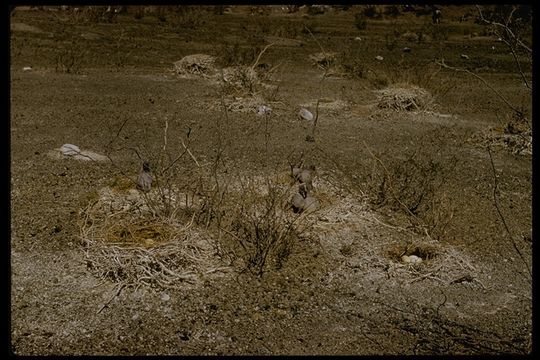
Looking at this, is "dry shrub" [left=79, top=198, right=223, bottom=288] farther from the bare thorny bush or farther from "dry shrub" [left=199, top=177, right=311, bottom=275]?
"dry shrub" [left=199, top=177, right=311, bottom=275]

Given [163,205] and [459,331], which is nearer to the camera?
[459,331]

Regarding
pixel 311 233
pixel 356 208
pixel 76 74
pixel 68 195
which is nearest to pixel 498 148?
pixel 356 208

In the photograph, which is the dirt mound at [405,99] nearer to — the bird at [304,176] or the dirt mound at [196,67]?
the dirt mound at [196,67]

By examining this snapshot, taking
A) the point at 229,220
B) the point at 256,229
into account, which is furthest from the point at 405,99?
the point at 256,229

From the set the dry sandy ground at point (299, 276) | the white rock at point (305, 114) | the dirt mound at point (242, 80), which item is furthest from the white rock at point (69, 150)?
the white rock at point (305, 114)

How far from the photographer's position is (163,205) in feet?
13.2

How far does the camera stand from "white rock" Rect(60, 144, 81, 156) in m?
5.18

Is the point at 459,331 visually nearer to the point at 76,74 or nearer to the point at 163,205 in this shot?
the point at 163,205

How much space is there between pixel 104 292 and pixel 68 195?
4.72 feet

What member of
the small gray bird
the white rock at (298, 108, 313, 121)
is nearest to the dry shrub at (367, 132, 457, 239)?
the white rock at (298, 108, 313, 121)

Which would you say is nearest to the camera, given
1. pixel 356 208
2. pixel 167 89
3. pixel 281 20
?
pixel 356 208

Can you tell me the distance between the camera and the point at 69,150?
5.20 metres

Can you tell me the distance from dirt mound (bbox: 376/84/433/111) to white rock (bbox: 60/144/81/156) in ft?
13.0

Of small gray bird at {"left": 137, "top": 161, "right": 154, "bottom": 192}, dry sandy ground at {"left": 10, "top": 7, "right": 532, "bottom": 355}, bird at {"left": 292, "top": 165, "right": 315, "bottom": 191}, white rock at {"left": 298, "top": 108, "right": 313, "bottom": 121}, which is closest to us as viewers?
dry sandy ground at {"left": 10, "top": 7, "right": 532, "bottom": 355}
